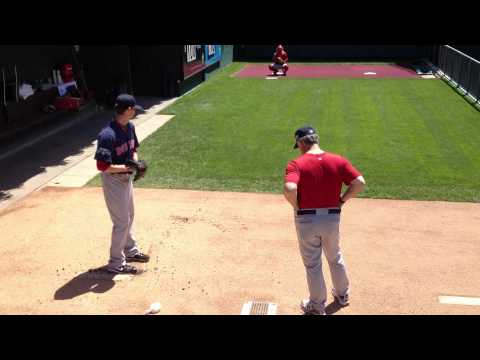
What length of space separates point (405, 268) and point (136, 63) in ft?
50.3

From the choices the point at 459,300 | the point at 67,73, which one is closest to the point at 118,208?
the point at 459,300

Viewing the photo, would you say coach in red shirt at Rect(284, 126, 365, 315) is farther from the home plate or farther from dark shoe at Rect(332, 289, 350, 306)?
the home plate

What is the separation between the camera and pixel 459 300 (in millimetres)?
5500

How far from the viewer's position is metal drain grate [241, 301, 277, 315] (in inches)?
207

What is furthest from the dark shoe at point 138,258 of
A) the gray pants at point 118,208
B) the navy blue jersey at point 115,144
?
the navy blue jersey at point 115,144

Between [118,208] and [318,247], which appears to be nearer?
[318,247]

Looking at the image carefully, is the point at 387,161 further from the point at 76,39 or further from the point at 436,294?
the point at 76,39

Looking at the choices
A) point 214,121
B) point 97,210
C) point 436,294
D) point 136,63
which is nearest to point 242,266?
point 436,294

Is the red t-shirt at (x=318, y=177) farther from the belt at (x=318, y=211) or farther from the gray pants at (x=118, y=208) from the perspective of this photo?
the gray pants at (x=118, y=208)

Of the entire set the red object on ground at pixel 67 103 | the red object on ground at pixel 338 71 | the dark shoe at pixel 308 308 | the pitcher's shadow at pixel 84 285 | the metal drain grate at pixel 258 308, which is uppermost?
the red object on ground at pixel 338 71

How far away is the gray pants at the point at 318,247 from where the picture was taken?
4777mm

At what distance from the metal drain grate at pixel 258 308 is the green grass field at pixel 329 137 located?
3.90 metres

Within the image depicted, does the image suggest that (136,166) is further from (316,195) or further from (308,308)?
(308,308)

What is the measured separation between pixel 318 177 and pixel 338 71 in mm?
21762
